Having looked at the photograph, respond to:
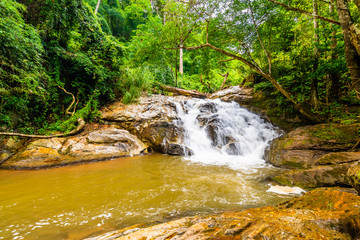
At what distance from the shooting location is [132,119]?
6902mm

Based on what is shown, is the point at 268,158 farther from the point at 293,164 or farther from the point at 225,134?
the point at 225,134

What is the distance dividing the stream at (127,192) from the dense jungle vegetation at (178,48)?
248 cm

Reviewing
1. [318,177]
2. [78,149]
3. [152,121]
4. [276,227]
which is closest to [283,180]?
[318,177]

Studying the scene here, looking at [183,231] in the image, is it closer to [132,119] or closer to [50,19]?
[132,119]

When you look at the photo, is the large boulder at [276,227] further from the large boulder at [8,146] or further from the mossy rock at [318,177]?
the large boulder at [8,146]

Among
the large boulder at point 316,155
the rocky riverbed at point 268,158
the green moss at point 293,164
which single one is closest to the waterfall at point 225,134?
the rocky riverbed at point 268,158

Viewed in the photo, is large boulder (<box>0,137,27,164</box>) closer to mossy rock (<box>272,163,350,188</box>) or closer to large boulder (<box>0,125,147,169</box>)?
large boulder (<box>0,125,147,169</box>)

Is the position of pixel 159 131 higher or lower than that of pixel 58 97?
lower

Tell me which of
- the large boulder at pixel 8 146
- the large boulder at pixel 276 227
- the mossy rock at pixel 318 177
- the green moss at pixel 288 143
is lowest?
the mossy rock at pixel 318 177

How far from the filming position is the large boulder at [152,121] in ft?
20.6

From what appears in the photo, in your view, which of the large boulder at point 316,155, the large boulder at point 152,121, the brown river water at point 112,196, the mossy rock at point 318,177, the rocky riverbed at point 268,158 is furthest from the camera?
the large boulder at point 152,121

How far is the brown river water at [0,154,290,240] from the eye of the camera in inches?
77.1

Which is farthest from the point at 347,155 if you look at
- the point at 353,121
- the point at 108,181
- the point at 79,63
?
the point at 79,63

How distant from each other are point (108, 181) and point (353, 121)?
651cm
